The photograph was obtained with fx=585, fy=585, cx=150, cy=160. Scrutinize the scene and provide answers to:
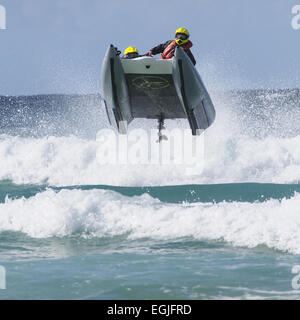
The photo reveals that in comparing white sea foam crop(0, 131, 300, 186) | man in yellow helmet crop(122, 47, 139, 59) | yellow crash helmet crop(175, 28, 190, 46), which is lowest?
white sea foam crop(0, 131, 300, 186)

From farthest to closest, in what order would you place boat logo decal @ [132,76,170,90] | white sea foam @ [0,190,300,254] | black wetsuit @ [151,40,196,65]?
black wetsuit @ [151,40,196,65], boat logo decal @ [132,76,170,90], white sea foam @ [0,190,300,254]

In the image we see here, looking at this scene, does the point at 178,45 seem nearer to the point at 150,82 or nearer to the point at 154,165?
the point at 150,82

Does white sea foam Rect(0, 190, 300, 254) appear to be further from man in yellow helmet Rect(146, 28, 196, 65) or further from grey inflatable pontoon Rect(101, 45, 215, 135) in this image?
man in yellow helmet Rect(146, 28, 196, 65)

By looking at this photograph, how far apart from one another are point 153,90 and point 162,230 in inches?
117

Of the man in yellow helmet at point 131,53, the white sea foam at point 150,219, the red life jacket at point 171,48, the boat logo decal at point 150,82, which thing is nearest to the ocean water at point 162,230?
the white sea foam at point 150,219

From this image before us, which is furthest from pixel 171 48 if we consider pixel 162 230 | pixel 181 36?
pixel 162 230

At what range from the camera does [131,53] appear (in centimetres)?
1061

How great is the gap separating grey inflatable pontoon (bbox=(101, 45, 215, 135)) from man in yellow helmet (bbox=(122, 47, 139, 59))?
43 centimetres

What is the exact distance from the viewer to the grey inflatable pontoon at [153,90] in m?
10.1

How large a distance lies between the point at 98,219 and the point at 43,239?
1.05m

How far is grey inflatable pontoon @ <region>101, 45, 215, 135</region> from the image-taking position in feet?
Answer: 33.0

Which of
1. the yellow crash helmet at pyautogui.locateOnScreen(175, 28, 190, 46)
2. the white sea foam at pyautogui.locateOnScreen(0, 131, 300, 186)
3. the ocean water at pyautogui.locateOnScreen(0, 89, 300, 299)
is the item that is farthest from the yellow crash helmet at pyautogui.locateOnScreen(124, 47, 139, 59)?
the white sea foam at pyautogui.locateOnScreen(0, 131, 300, 186)
